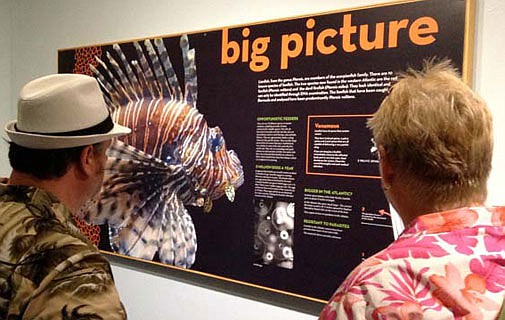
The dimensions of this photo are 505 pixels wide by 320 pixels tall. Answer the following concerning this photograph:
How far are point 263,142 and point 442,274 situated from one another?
1136 mm

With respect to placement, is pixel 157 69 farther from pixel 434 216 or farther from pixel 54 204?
pixel 434 216

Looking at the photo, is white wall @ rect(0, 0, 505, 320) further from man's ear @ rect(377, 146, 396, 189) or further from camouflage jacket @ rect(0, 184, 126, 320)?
camouflage jacket @ rect(0, 184, 126, 320)

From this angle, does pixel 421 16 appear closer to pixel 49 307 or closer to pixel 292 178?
pixel 292 178

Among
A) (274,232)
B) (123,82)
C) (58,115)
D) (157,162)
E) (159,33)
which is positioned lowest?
(274,232)

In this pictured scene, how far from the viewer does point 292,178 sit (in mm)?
1768

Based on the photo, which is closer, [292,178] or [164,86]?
[292,178]

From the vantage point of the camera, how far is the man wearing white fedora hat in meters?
0.98

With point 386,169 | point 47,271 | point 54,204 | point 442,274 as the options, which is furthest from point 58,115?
point 442,274

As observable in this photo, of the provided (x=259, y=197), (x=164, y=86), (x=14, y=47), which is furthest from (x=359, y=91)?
(x=14, y=47)

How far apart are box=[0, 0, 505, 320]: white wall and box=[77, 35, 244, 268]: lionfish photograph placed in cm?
12

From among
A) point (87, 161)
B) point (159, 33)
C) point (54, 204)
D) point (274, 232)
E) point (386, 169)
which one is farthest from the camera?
point (159, 33)

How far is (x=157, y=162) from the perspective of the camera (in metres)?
2.18

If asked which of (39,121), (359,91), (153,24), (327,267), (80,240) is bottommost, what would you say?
(327,267)

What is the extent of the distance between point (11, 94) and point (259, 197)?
74.4 inches
